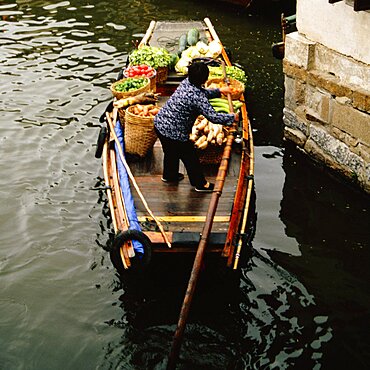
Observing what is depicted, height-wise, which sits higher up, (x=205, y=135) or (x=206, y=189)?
(x=205, y=135)

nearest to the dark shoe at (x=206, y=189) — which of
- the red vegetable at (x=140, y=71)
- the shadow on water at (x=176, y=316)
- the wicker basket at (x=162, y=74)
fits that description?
the shadow on water at (x=176, y=316)

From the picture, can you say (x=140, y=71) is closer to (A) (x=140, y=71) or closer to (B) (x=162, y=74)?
(A) (x=140, y=71)

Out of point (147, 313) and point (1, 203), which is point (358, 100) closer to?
point (147, 313)

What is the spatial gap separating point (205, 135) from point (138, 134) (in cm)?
101

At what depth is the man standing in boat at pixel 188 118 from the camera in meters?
7.63

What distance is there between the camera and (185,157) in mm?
8000

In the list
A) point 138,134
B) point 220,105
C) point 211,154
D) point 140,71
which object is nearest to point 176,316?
point 211,154

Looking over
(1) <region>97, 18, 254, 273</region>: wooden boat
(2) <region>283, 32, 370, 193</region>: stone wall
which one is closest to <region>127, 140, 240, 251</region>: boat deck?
(1) <region>97, 18, 254, 273</region>: wooden boat

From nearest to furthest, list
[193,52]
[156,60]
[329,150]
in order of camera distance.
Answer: [329,150] < [156,60] < [193,52]

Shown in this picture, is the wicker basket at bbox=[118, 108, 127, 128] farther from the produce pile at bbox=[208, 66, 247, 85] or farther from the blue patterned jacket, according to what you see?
the produce pile at bbox=[208, 66, 247, 85]

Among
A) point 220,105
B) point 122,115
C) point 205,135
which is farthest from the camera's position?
→ point 122,115

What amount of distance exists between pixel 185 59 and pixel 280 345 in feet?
21.2

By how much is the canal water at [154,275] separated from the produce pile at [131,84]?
168 centimetres

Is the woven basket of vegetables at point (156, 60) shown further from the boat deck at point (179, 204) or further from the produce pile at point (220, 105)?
the boat deck at point (179, 204)
